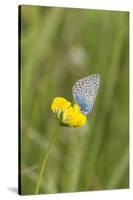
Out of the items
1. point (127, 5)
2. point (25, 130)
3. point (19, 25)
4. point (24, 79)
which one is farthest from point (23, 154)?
point (127, 5)

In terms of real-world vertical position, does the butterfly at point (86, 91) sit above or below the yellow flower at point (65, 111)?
above

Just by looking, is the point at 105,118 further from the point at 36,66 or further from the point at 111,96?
the point at 36,66

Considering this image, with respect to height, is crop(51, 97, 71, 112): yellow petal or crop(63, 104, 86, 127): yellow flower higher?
crop(51, 97, 71, 112): yellow petal

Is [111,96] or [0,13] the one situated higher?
[0,13]

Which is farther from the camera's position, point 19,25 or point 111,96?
point 111,96
